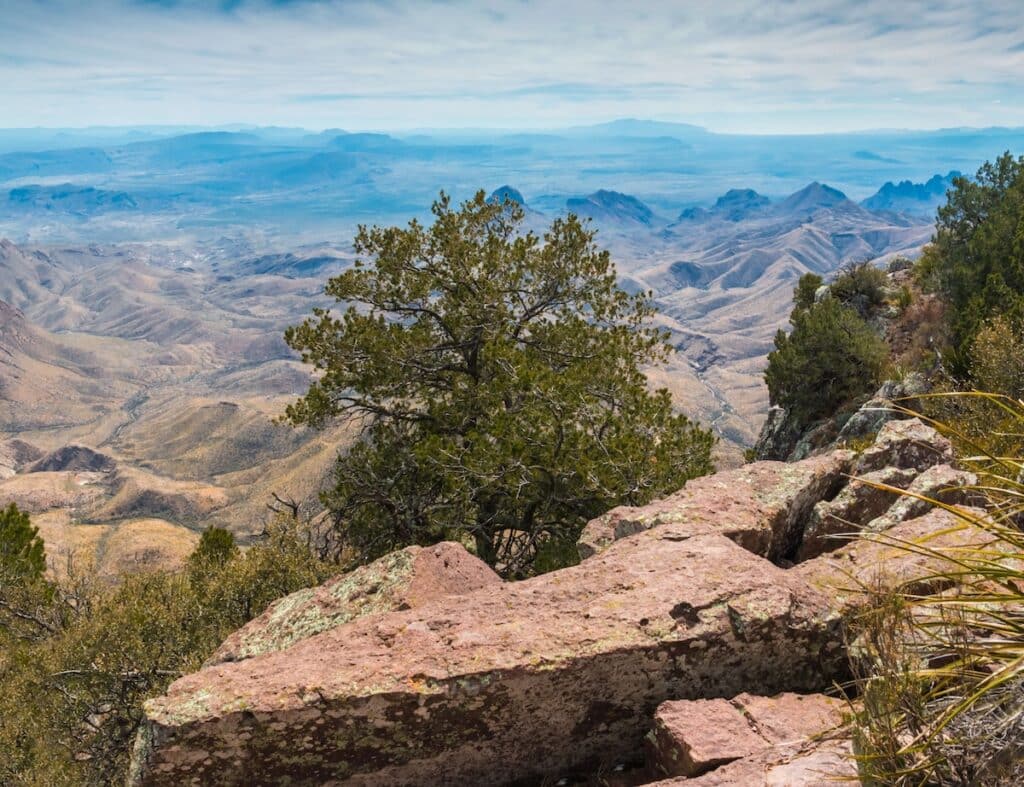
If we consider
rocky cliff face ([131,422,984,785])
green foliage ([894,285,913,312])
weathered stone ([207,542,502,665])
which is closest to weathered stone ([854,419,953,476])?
rocky cliff face ([131,422,984,785])

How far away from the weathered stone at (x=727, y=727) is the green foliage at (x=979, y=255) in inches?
1019

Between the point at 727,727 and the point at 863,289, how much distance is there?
51629 millimetres

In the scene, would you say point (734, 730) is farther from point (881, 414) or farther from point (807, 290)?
point (807, 290)

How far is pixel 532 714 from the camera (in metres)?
9.68

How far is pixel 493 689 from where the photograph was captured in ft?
31.1

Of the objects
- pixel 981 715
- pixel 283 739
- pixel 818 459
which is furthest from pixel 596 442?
pixel 981 715

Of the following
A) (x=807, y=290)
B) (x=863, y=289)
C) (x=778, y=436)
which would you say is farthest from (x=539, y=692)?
(x=807, y=290)

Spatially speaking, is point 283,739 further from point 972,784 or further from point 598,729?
point 972,784

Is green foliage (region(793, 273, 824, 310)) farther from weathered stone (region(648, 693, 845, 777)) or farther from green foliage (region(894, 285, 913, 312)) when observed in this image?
weathered stone (region(648, 693, 845, 777))

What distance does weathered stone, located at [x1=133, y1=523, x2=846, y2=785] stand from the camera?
940 cm

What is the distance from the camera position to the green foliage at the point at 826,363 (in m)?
41.2

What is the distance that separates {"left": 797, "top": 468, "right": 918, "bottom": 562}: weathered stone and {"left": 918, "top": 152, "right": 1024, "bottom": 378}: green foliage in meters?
16.2

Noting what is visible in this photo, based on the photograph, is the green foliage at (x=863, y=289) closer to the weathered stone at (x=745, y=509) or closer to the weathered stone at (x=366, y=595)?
the weathered stone at (x=745, y=509)

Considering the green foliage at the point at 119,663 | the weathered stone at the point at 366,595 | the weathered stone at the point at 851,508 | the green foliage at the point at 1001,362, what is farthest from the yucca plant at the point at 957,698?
the green foliage at the point at 1001,362
